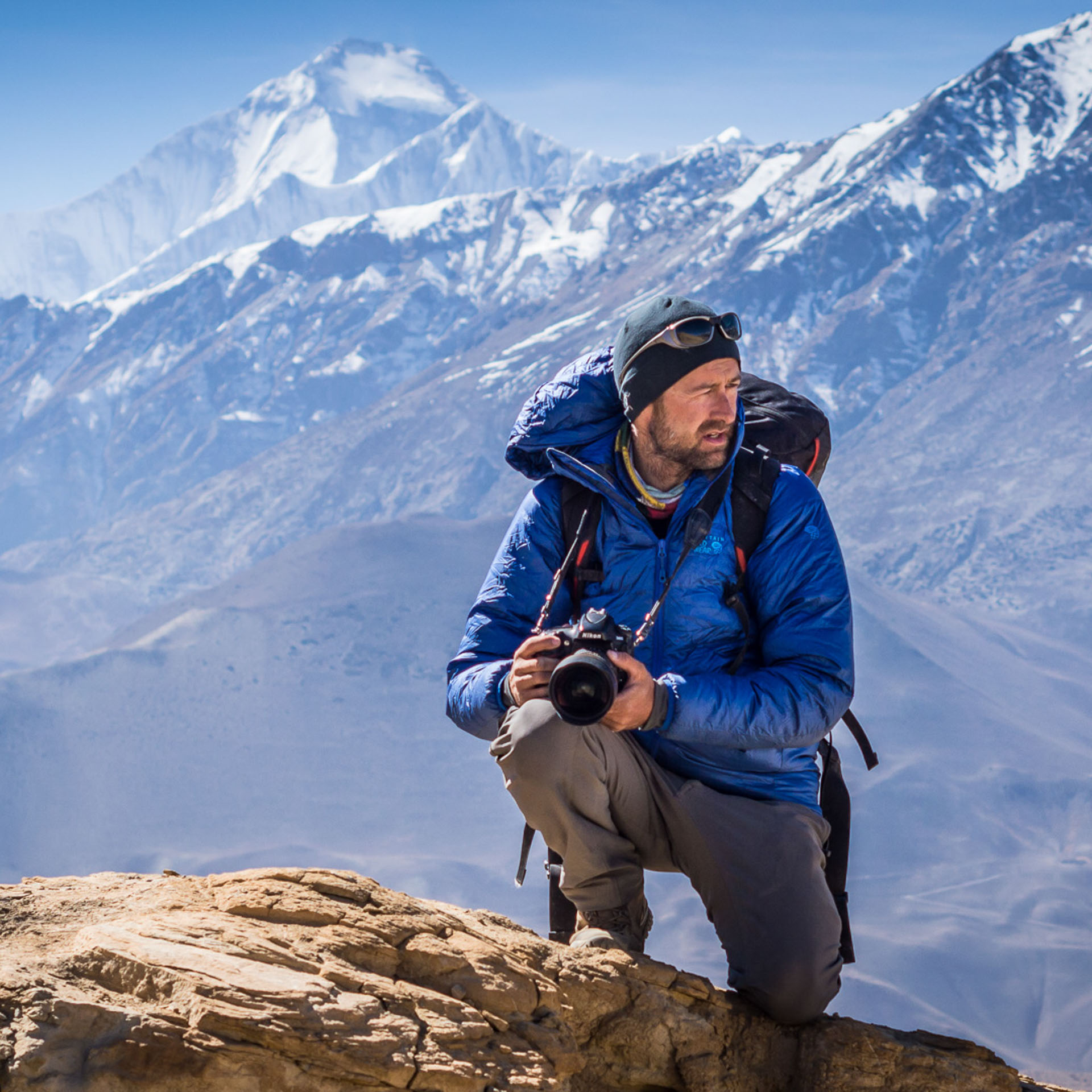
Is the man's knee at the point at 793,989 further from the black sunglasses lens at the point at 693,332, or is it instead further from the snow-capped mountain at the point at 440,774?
the snow-capped mountain at the point at 440,774

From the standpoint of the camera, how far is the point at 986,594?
458 ft

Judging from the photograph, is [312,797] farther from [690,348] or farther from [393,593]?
[690,348]

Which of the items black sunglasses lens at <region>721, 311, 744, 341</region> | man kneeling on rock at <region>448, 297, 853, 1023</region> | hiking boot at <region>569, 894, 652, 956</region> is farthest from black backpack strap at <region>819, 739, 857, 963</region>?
black sunglasses lens at <region>721, 311, 744, 341</region>

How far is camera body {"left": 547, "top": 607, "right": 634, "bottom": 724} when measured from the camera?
10.2ft

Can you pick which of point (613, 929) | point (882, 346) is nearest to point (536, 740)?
point (613, 929)

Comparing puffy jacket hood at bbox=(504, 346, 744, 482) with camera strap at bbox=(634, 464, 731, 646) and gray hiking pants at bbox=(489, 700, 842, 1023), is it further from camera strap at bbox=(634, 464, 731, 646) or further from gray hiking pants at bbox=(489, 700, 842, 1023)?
gray hiking pants at bbox=(489, 700, 842, 1023)

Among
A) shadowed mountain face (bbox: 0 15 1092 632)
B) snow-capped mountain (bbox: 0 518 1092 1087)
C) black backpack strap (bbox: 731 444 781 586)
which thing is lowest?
black backpack strap (bbox: 731 444 781 586)

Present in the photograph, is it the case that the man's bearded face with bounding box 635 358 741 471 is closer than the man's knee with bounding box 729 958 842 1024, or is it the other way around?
the man's knee with bounding box 729 958 842 1024

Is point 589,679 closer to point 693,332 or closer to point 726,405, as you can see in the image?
point 726,405

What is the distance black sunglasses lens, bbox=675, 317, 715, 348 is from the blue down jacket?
1.12ft

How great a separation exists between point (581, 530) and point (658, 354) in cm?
58

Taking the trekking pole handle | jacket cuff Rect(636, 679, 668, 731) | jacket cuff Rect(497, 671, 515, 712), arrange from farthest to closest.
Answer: the trekking pole handle
jacket cuff Rect(497, 671, 515, 712)
jacket cuff Rect(636, 679, 668, 731)

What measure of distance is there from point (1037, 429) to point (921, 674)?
163ft

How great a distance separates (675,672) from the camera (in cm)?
351
